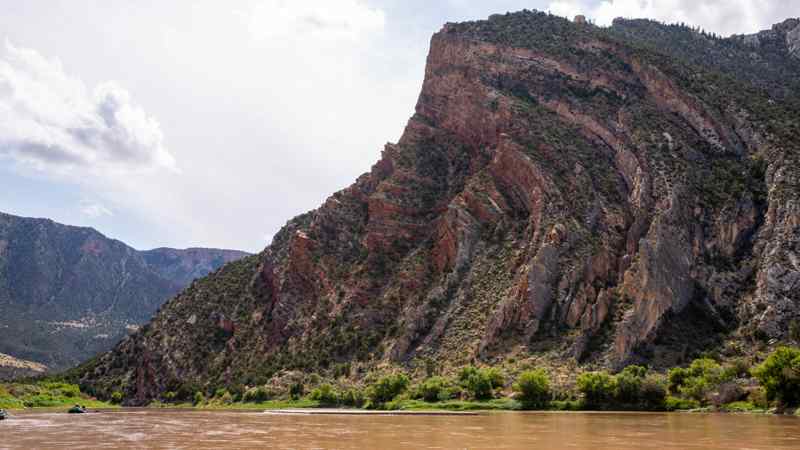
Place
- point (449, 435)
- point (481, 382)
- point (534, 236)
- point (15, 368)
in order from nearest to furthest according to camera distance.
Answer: point (449, 435) < point (481, 382) < point (534, 236) < point (15, 368)

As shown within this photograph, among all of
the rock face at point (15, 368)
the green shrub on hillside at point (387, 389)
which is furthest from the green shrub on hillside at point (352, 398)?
the rock face at point (15, 368)

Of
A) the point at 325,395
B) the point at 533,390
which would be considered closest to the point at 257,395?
the point at 325,395

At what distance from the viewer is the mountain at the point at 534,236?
8588 cm

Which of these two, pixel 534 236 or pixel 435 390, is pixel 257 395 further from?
pixel 534 236

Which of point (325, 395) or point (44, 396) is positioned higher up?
point (325, 395)

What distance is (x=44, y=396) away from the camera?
115m

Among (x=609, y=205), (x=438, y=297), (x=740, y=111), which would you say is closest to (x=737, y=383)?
(x=609, y=205)

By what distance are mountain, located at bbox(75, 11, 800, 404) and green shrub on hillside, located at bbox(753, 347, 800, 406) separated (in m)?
16.9

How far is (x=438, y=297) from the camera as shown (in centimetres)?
10181

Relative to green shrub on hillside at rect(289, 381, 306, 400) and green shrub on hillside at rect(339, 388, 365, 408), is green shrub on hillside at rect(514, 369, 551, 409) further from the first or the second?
green shrub on hillside at rect(289, 381, 306, 400)

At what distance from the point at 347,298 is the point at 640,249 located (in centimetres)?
4540

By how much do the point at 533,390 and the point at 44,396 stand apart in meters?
82.2

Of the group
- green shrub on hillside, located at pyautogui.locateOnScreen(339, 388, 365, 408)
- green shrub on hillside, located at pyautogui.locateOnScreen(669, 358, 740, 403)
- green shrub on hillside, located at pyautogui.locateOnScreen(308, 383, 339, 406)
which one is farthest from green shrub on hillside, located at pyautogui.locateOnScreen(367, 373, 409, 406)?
green shrub on hillside, located at pyautogui.locateOnScreen(669, 358, 740, 403)

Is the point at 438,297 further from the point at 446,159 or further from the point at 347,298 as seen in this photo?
the point at 446,159
